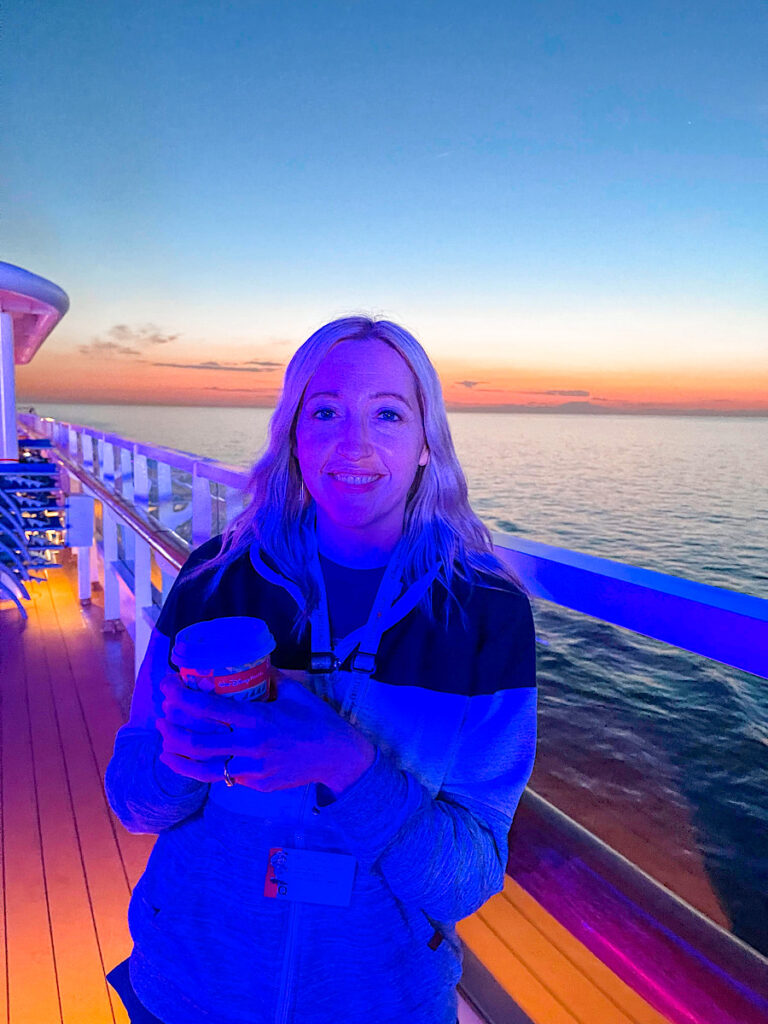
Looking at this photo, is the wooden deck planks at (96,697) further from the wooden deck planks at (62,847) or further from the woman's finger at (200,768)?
the woman's finger at (200,768)

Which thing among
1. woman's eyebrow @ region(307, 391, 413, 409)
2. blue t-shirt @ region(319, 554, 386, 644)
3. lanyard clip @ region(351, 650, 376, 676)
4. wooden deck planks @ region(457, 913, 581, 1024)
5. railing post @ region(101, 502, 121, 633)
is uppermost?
woman's eyebrow @ region(307, 391, 413, 409)

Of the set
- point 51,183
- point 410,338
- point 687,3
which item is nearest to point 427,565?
point 410,338

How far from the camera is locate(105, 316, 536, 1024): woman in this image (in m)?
0.67

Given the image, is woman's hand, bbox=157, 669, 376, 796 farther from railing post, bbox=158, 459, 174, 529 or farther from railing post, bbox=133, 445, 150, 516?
railing post, bbox=133, 445, 150, 516

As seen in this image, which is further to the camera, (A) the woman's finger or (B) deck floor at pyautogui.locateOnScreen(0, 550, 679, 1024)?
(B) deck floor at pyautogui.locateOnScreen(0, 550, 679, 1024)

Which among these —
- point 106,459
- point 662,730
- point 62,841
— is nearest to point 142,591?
point 62,841

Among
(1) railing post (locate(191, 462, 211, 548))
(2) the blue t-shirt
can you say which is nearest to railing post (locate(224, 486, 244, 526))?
(1) railing post (locate(191, 462, 211, 548))

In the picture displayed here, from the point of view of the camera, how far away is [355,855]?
694 mm

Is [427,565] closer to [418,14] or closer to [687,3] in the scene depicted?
[418,14]

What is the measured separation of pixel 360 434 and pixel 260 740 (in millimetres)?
442

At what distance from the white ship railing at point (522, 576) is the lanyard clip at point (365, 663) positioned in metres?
0.27

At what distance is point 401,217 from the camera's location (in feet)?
92.4

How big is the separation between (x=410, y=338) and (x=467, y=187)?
31598 mm

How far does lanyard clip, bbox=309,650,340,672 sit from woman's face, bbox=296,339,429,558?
7.3 inches
